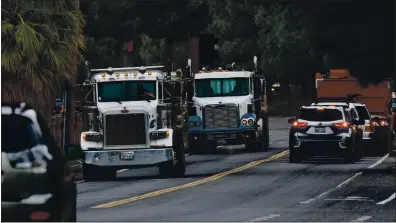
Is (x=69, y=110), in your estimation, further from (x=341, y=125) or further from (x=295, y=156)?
(x=341, y=125)

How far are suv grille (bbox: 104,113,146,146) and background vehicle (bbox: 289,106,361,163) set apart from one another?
304 inches

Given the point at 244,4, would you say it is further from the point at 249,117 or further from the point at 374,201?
the point at 374,201

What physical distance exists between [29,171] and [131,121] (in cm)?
1969

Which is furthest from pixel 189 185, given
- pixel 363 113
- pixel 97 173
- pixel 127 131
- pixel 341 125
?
pixel 363 113

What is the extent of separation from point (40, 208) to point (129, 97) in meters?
19.9

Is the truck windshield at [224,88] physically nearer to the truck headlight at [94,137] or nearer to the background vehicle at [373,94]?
the background vehicle at [373,94]

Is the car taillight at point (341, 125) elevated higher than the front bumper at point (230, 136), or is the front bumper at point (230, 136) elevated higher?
the car taillight at point (341, 125)

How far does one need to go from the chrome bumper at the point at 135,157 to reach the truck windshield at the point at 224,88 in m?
11.5

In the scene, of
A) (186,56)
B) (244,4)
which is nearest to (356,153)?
(244,4)

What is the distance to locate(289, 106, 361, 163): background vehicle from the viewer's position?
40.2m

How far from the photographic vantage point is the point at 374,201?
26984mm

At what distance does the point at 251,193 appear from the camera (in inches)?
1166

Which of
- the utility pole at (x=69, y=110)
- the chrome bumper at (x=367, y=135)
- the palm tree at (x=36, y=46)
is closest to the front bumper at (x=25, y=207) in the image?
the palm tree at (x=36, y=46)

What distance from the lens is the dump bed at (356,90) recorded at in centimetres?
4788
